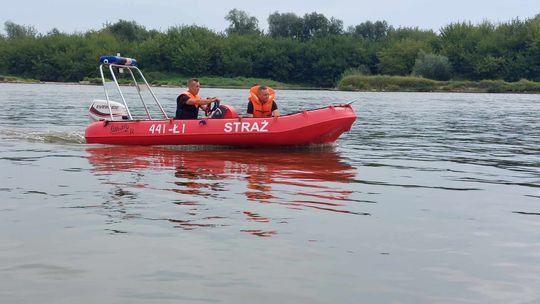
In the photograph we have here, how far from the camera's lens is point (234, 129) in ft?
45.1

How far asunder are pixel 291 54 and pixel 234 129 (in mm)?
86667

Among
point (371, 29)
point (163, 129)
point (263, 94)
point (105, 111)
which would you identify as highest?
point (371, 29)

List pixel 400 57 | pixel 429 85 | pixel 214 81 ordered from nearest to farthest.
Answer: pixel 429 85, pixel 214 81, pixel 400 57

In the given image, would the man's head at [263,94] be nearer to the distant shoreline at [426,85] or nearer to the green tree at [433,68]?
the distant shoreline at [426,85]

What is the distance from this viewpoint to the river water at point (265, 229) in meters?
5.10

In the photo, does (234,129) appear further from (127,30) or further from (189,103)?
(127,30)

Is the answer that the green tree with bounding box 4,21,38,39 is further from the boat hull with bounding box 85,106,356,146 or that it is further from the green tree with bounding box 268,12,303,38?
the boat hull with bounding box 85,106,356,146

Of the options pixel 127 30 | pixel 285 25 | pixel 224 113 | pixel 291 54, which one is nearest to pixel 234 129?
pixel 224 113

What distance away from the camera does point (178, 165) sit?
11.7m

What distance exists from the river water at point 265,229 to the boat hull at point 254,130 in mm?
730

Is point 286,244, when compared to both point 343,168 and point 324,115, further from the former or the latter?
point 324,115

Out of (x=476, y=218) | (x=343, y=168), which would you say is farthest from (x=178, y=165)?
(x=476, y=218)

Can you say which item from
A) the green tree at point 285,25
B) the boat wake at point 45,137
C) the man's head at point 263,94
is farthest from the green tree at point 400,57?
the man's head at point 263,94

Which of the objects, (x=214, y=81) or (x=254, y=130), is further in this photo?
(x=214, y=81)
